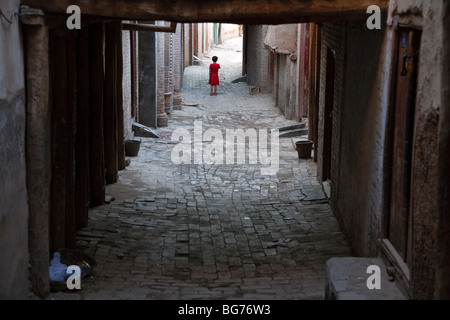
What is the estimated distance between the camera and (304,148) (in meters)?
13.2

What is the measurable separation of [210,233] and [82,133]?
2.02 metres

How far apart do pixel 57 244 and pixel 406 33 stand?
3.93m

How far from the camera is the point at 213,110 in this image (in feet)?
66.4

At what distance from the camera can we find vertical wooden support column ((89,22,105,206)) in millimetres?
9469

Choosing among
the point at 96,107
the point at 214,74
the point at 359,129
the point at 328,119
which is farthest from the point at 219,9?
the point at 214,74

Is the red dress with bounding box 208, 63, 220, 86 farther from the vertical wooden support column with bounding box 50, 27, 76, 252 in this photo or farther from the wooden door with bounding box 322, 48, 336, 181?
the vertical wooden support column with bounding box 50, 27, 76, 252

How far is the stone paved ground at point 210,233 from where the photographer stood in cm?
705

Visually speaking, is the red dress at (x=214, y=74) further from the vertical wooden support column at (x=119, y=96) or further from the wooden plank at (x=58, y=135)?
the wooden plank at (x=58, y=135)

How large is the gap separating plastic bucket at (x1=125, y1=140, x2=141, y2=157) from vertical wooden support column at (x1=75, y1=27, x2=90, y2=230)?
4.36 metres

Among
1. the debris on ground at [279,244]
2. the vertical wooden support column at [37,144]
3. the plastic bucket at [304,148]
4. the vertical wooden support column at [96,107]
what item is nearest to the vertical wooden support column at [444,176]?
the vertical wooden support column at [37,144]

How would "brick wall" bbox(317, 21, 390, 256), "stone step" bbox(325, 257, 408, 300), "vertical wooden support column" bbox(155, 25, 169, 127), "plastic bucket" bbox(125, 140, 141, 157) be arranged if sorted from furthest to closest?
1. "vertical wooden support column" bbox(155, 25, 169, 127)
2. "plastic bucket" bbox(125, 140, 141, 157)
3. "brick wall" bbox(317, 21, 390, 256)
4. "stone step" bbox(325, 257, 408, 300)

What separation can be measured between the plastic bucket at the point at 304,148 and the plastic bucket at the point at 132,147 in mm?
2978

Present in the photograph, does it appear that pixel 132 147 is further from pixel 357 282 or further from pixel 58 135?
pixel 357 282

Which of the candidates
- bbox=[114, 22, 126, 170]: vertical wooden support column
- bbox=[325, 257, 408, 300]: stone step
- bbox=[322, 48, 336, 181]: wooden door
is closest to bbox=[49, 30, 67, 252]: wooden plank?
bbox=[325, 257, 408, 300]: stone step
